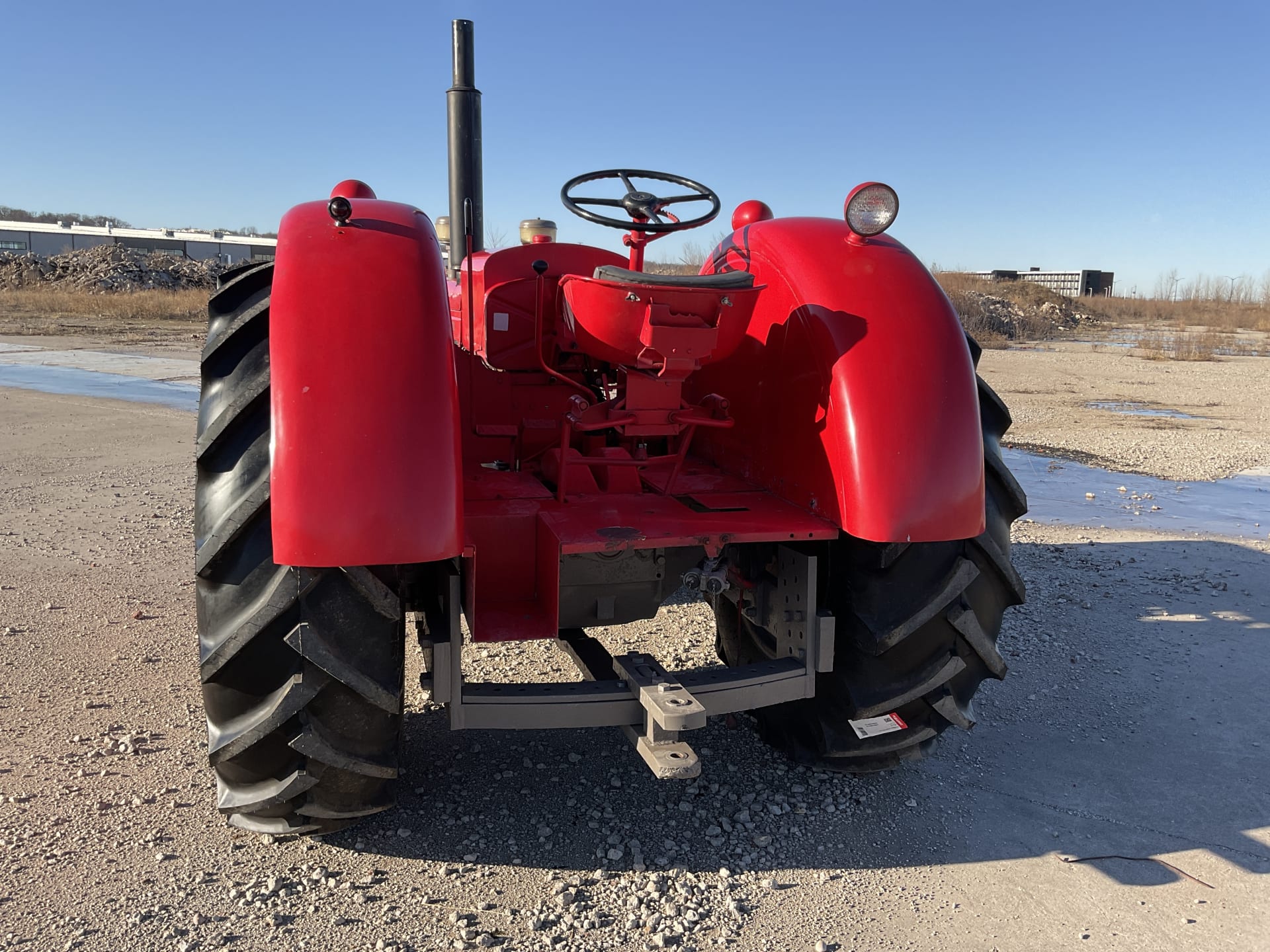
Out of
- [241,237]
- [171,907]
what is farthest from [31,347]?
[241,237]

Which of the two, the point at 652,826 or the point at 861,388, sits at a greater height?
the point at 861,388

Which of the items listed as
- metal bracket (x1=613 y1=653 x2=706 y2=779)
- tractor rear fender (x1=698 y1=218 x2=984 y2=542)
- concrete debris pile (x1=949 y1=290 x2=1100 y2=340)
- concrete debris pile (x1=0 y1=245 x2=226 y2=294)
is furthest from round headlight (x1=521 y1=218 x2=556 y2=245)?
concrete debris pile (x1=0 y1=245 x2=226 y2=294)

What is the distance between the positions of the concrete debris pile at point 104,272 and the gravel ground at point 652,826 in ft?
105

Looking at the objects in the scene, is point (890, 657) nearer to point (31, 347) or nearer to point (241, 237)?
point (31, 347)

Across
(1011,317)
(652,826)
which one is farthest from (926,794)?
(1011,317)

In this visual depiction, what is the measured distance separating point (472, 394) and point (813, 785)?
195 centimetres

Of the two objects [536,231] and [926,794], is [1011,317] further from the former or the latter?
[926,794]

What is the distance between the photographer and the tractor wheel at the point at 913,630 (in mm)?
2631

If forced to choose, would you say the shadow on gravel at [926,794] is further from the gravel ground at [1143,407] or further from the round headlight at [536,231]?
the gravel ground at [1143,407]

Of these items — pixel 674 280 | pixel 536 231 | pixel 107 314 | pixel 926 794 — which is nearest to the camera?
pixel 674 280

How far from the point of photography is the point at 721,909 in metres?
2.45

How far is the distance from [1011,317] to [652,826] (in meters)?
31.1

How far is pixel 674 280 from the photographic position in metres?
2.45

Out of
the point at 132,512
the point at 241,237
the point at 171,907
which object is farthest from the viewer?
the point at 241,237
